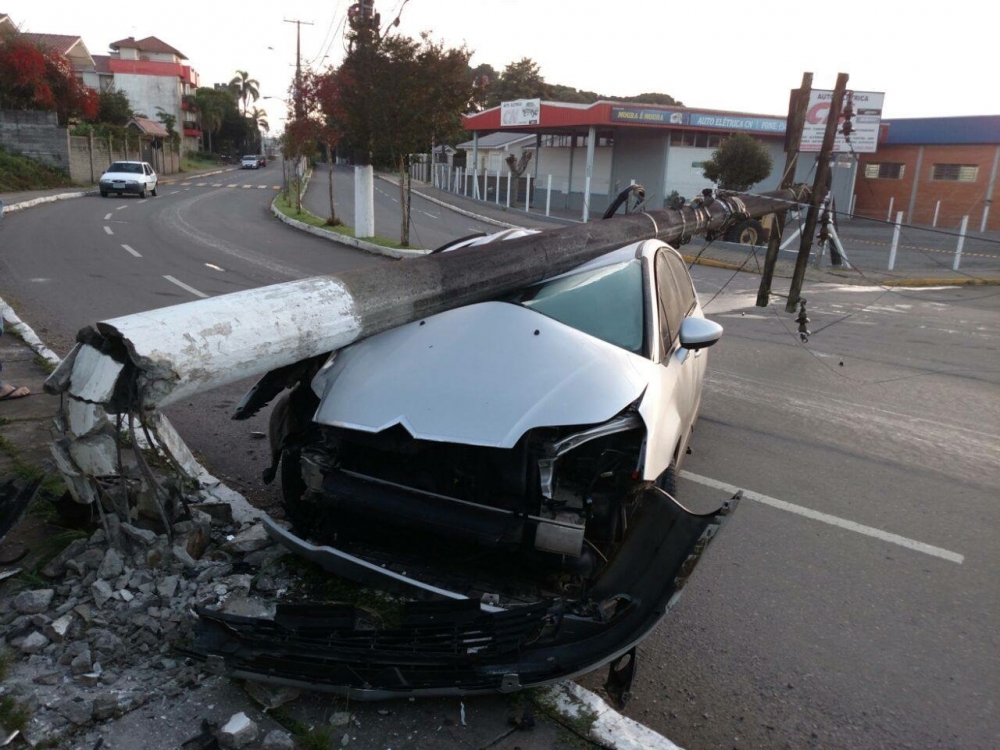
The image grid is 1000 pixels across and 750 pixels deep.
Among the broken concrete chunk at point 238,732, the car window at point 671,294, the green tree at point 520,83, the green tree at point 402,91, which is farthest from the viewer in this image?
the green tree at point 520,83

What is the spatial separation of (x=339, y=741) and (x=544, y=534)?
1154 mm

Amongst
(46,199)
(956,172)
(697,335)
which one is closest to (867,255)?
(956,172)

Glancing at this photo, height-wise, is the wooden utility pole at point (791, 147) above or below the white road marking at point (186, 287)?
above

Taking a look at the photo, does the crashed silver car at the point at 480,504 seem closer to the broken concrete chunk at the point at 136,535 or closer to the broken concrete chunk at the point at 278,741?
the broken concrete chunk at the point at 278,741

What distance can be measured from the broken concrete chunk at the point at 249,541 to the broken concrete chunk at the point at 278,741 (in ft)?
4.70

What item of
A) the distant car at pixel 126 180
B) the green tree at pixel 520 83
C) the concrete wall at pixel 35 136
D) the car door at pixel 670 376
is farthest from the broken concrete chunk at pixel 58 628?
the green tree at pixel 520 83

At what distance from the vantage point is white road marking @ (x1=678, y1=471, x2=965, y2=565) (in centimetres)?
482

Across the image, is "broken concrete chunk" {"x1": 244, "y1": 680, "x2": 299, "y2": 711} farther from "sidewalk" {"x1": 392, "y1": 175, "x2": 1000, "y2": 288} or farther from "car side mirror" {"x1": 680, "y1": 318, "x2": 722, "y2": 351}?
"sidewalk" {"x1": 392, "y1": 175, "x2": 1000, "y2": 288}

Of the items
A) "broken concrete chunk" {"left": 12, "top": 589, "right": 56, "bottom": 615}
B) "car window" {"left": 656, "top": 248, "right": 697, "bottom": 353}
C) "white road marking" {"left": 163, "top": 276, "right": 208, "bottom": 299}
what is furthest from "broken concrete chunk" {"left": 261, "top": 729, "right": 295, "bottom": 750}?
"white road marking" {"left": 163, "top": 276, "right": 208, "bottom": 299}

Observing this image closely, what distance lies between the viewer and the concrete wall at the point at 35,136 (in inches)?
1412

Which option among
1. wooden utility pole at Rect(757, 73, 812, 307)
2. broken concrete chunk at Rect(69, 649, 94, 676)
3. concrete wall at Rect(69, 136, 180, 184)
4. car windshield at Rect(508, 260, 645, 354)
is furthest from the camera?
concrete wall at Rect(69, 136, 180, 184)

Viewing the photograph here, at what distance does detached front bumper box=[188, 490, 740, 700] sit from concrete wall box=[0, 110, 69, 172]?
40085mm

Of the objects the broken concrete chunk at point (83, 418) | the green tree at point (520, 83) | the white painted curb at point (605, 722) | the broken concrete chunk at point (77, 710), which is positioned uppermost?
the green tree at point (520, 83)

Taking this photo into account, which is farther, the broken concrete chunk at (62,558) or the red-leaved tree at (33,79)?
the red-leaved tree at (33,79)
